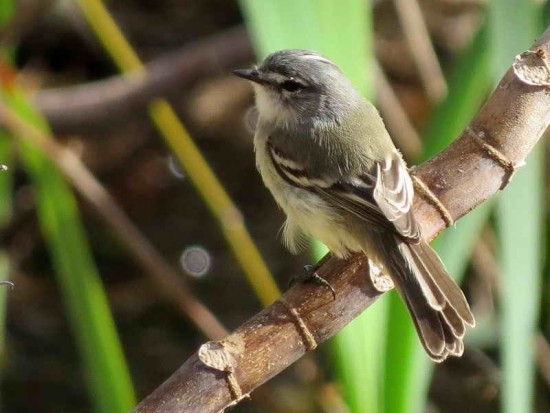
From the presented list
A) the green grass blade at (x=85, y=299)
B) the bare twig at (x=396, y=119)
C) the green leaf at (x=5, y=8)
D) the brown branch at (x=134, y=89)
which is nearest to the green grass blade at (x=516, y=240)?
the green grass blade at (x=85, y=299)

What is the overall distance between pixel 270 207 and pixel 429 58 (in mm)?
1248

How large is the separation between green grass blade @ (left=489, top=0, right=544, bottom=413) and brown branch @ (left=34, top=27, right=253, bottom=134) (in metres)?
1.60

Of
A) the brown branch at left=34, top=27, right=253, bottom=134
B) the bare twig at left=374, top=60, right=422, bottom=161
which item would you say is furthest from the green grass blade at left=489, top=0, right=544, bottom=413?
the brown branch at left=34, top=27, right=253, bottom=134

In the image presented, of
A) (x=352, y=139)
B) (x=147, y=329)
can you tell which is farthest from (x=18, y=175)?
(x=352, y=139)

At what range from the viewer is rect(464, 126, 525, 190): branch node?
1.72 m

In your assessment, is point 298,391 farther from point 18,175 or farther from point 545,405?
point 18,175

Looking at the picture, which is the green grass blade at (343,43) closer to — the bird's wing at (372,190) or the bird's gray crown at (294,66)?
the bird's wing at (372,190)

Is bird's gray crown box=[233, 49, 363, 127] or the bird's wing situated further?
bird's gray crown box=[233, 49, 363, 127]

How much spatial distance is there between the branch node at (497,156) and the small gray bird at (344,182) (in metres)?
0.15

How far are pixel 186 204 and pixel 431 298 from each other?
9.15 ft

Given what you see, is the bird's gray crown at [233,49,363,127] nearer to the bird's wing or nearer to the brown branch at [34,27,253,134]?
the bird's wing

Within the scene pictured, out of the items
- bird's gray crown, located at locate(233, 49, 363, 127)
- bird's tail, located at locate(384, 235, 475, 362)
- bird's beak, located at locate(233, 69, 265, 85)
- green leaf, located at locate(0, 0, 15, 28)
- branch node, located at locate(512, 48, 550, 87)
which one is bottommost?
bird's tail, located at locate(384, 235, 475, 362)

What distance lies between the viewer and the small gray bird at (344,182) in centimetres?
174

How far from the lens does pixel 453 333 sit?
66.0 inches
